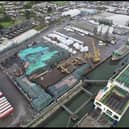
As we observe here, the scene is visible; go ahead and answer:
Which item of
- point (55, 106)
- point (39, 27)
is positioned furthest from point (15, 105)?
point (39, 27)

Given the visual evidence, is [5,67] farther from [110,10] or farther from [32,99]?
[110,10]

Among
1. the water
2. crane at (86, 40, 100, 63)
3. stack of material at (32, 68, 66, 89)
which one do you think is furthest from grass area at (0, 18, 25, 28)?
the water

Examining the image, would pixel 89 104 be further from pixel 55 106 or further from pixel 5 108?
pixel 5 108

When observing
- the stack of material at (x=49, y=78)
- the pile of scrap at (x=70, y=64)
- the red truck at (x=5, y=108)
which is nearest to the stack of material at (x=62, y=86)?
the stack of material at (x=49, y=78)

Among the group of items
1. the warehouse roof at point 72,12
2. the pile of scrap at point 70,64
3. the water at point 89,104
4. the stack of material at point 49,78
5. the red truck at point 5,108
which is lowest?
the water at point 89,104

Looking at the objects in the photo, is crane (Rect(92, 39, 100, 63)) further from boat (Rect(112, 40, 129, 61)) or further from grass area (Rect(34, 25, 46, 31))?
grass area (Rect(34, 25, 46, 31))

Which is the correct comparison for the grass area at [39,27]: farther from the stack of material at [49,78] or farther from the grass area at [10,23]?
the stack of material at [49,78]

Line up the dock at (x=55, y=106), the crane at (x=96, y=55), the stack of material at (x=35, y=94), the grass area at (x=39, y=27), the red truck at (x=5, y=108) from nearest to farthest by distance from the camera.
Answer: the red truck at (x=5, y=108) → the dock at (x=55, y=106) → the stack of material at (x=35, y=94) → the crane at (x=96, y=55) → the grass area at (x=39, y=27)

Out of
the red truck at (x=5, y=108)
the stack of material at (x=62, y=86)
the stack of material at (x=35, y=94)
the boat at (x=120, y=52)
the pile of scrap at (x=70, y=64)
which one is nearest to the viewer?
the red truck at (x=5, y=108)
